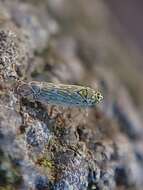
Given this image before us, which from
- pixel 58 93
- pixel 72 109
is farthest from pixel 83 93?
pixel 72 109

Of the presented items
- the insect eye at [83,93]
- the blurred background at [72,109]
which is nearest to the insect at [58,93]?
the insect eye at [83,93]

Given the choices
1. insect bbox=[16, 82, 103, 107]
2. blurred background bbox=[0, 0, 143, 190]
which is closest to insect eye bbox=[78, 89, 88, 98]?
insect bbox=[16, 82, 103, 107]

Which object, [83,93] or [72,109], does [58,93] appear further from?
[72,109]

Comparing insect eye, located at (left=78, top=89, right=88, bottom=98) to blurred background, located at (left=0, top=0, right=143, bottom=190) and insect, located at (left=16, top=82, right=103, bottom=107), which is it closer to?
insect, located at (left=16, top=82, right=103, bottom=107)

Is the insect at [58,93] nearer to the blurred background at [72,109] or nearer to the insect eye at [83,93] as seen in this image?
the insect eye at [83,93]

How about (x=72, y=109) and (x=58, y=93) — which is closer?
(x=58, y=93)
